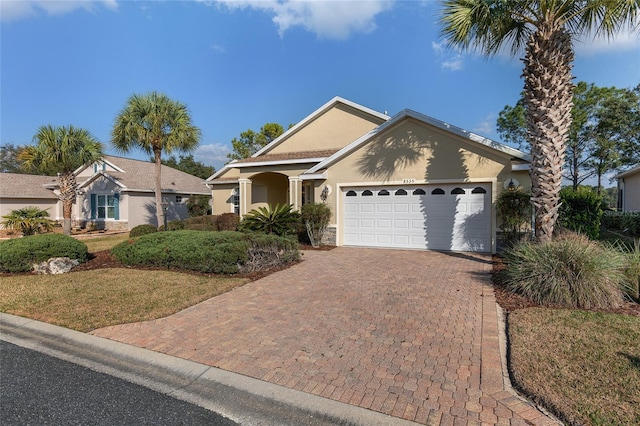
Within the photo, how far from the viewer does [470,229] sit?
460 inches

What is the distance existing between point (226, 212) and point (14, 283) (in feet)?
44.5

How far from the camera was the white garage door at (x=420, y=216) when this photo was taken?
11609 millimetres

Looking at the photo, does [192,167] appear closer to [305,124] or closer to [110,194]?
[110,194]

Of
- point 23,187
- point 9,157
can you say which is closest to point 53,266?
point 23,187

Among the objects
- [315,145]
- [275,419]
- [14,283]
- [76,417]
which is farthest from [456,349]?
[315,145]

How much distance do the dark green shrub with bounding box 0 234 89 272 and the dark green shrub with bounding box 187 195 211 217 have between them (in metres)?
17.2

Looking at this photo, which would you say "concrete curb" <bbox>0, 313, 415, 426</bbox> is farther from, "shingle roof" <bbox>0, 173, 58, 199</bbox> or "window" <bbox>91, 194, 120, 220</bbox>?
"shingle roof" <bbox>0, 173, 58, 199</bbox>

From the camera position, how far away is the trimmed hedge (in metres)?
8.60

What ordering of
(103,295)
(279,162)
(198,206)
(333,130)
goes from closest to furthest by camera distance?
(103,295) → (279,162) → (333,130) → (198,206)

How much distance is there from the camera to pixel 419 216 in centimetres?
1241

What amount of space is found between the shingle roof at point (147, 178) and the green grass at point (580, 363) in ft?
78.8

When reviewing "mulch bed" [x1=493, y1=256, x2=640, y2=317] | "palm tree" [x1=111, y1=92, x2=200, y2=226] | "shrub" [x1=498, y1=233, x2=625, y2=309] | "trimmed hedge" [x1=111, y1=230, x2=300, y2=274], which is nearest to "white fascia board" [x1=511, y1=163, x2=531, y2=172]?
"shrub" [x1=498, y1=233, x2=625, y2=309]

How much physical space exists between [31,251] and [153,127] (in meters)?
10.3

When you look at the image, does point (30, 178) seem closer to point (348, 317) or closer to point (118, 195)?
point (118, 195)
